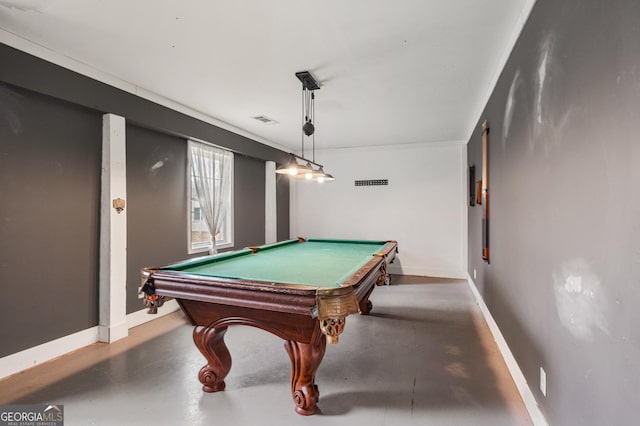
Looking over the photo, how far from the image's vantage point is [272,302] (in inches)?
66.0

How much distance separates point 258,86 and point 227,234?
2.46 metres

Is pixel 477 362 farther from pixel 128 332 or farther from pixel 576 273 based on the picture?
pixel 128 332

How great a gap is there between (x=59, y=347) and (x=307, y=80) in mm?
3213

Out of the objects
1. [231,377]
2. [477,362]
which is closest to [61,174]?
[231,377]

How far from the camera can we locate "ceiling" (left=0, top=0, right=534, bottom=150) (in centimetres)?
196

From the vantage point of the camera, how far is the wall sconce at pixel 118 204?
301 cm

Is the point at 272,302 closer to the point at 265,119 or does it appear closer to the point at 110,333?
the point at 110,333

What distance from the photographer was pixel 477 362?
2.51 m

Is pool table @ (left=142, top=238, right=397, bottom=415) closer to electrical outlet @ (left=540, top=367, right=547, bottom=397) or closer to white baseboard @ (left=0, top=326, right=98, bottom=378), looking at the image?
electrical outlet @ (left=540, top=367, right=547, bottom=397)

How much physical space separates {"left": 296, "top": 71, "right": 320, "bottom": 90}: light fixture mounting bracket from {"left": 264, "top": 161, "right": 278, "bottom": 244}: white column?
2.78m

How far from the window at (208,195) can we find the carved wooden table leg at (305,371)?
9.04 feet

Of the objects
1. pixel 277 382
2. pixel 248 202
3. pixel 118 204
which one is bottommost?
pixel 277 382

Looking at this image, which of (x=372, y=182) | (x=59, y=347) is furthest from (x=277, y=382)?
(x=372, y=182)

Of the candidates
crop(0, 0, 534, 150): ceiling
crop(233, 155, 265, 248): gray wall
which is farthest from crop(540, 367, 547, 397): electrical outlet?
crop(233, 155, 265, 248): gray wall
